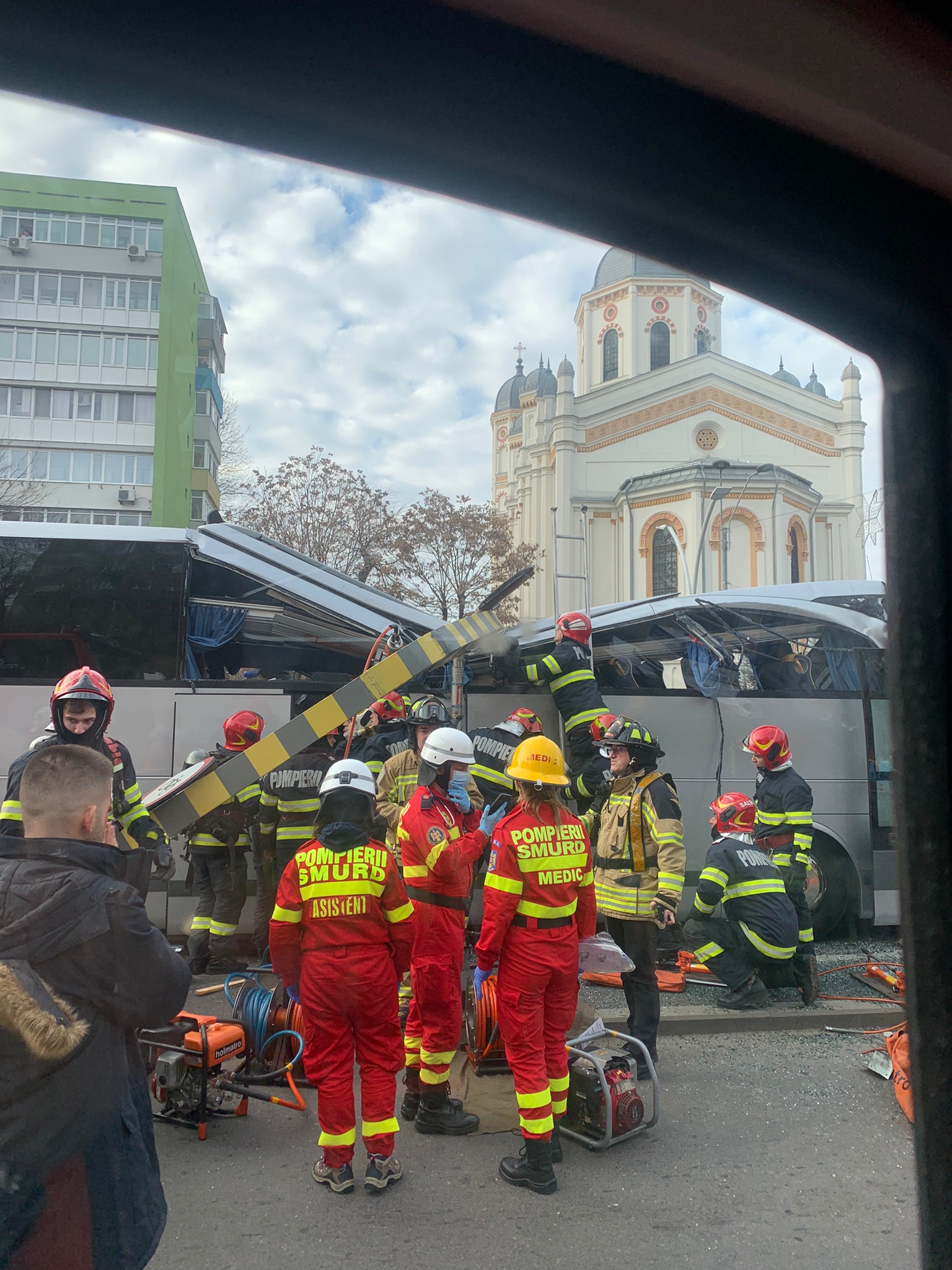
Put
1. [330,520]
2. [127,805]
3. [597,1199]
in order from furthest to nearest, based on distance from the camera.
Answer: [330,520] < [127,805] < [597,1199]

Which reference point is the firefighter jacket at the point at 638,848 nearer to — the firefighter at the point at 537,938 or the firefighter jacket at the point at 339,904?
the firefighter at the point at 537,938

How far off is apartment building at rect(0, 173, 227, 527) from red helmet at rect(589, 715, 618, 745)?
3.45m

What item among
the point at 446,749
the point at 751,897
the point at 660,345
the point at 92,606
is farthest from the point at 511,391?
the point at 92,606

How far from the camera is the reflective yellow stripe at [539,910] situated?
4.12m

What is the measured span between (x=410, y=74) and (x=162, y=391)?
15.1 ft

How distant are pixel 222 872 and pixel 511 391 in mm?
4342

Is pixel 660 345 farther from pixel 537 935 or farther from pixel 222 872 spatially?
pixel 222 872

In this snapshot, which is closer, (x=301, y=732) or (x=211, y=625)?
(x=301, y=732)

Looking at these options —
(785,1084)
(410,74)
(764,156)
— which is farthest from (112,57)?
(785,1084)

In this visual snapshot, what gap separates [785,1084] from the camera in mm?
4945

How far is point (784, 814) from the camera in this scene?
269 inches

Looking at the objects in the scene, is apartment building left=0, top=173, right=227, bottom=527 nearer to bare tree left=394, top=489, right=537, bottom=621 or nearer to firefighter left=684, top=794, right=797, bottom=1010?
bare tree left=394, top=489, right=537, bottom=621

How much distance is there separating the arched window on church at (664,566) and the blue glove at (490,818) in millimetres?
2973

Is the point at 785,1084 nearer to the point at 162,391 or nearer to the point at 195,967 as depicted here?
the point at 195,967
